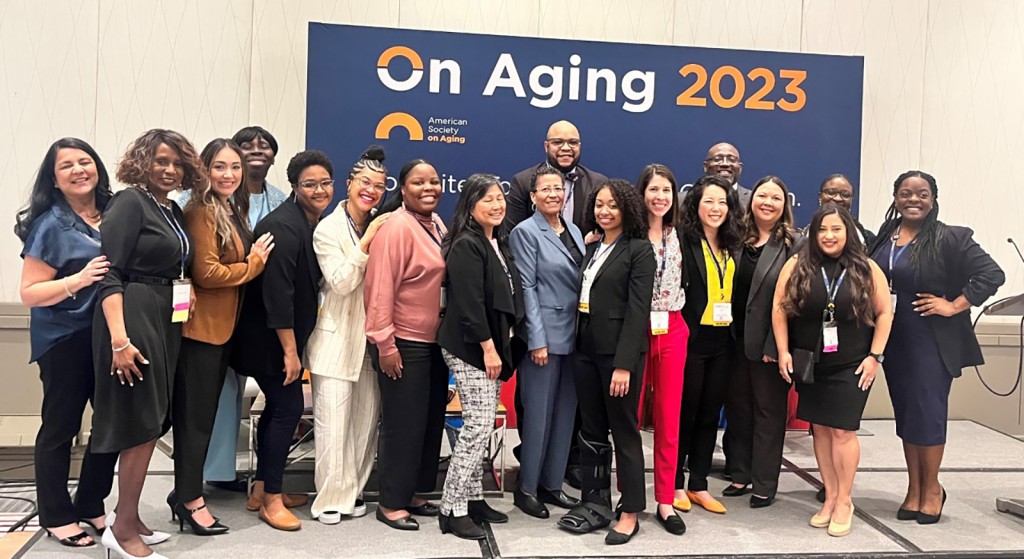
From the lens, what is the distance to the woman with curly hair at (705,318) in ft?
12.2

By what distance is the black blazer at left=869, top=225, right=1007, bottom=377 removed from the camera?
3623mm

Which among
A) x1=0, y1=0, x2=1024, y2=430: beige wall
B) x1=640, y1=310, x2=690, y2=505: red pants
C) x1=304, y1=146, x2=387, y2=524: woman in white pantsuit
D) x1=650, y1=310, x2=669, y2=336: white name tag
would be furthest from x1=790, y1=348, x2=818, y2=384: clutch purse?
x1=0, y1=0, x2=1024, y2=430: beige wall

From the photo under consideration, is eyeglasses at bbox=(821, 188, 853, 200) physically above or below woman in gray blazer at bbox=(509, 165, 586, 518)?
above

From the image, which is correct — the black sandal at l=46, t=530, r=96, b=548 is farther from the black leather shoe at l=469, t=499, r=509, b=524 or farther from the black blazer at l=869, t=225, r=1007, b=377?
the black blazer at l=869, t=225, r=1007, b=377

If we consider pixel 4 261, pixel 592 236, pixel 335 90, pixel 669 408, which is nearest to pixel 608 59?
pixel 335 90

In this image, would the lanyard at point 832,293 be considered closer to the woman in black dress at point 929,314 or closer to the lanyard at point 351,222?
the woman in black dress at point 929,314

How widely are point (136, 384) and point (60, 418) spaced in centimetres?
53

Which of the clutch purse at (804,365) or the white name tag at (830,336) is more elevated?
the white name tag at (830,336)

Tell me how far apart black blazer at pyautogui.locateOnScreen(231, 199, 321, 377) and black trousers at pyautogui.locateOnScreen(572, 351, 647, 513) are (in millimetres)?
1147

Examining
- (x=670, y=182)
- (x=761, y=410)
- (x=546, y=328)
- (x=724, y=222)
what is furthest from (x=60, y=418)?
(x=761, y=410)

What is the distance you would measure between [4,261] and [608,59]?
3.89m

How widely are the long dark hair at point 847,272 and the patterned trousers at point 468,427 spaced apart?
131cm

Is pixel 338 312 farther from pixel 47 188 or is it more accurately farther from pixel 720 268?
pixel 720 268

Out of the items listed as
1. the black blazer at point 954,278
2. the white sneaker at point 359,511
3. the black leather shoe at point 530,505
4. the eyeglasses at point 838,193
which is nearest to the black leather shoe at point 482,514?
the black leather shoe at point 530,505
